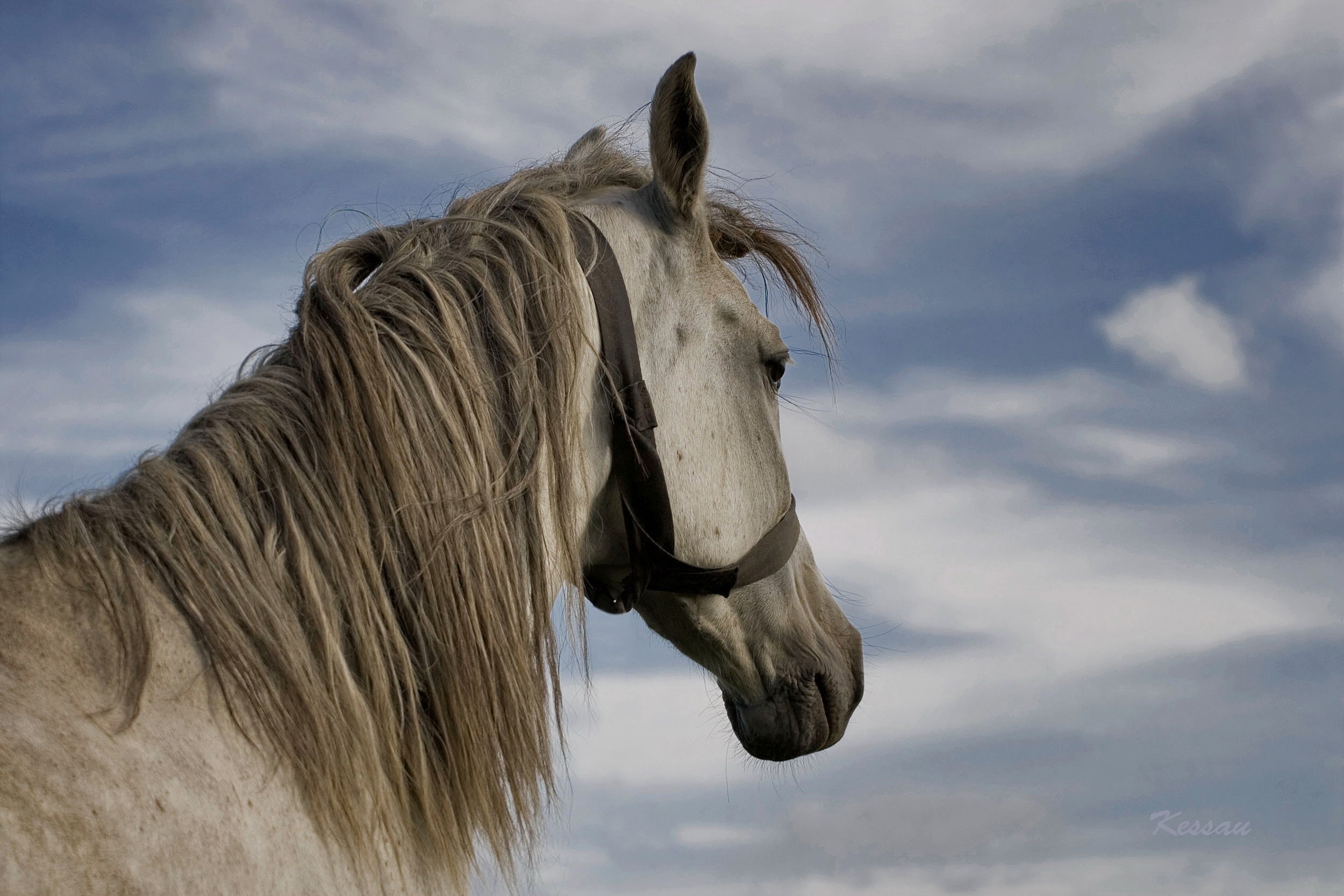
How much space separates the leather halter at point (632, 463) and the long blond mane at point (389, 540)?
11 centimetres

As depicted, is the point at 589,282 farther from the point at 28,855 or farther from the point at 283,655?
the point at 28,855

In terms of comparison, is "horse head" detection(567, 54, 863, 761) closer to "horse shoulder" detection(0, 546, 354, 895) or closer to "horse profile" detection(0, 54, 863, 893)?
"horse profile" detection(0, 54, 863, 893)

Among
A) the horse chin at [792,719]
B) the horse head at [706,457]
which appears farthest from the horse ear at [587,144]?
the horse chin at [792,719]

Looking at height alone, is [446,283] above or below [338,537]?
above

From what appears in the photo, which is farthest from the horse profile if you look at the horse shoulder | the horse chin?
the horse chin

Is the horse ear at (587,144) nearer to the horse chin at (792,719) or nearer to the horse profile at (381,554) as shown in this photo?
the horse profile at (381,554)

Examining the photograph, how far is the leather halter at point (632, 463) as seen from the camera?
2.41 metres

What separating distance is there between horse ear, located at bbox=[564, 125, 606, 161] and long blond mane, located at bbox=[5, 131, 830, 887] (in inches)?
29.3

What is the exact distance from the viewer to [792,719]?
3.01 metres

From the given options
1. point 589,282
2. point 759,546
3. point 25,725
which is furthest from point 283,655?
point 759,546

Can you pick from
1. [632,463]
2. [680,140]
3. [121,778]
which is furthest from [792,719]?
[121,778]

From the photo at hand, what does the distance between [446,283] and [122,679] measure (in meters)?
1.04

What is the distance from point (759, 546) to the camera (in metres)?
2.81

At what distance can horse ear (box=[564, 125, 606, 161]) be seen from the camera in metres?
3.04
